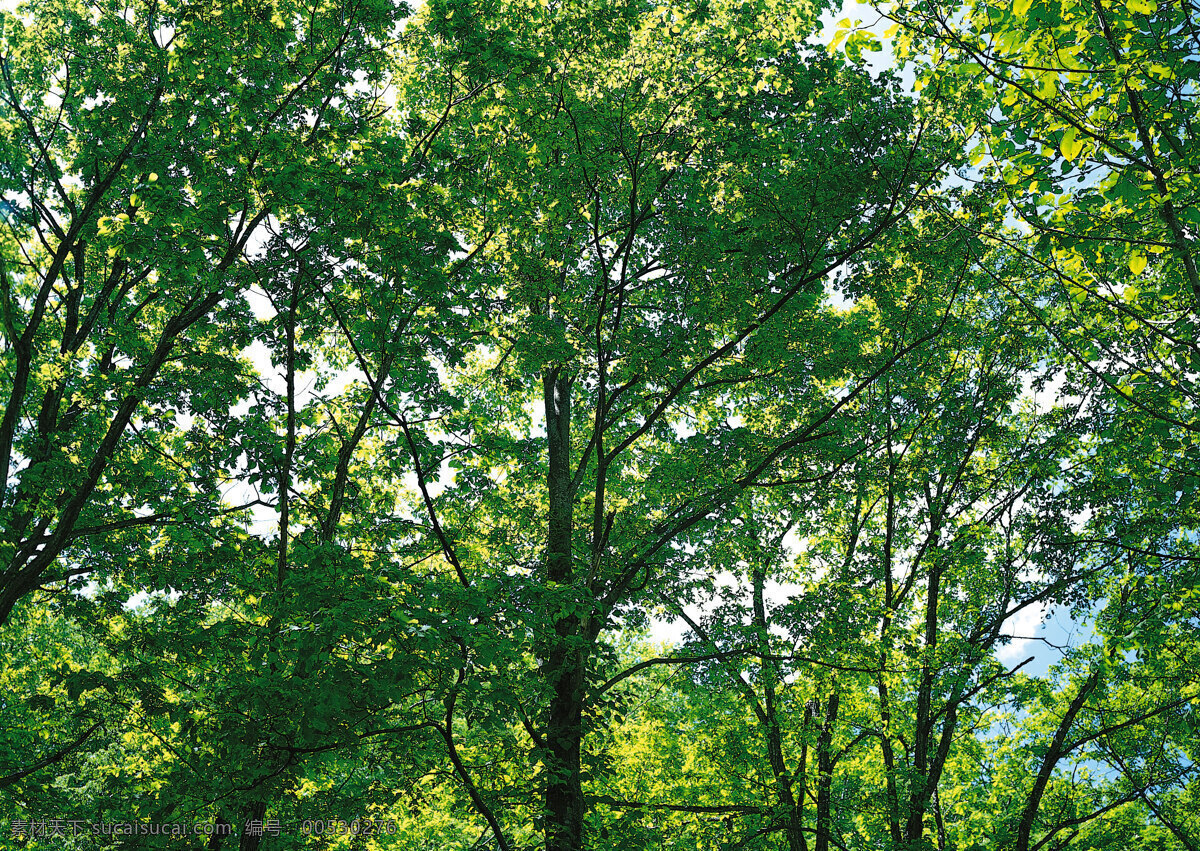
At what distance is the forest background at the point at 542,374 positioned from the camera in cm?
610

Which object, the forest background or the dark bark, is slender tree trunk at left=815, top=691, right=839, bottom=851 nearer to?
the forest background

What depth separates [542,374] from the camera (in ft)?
36.2

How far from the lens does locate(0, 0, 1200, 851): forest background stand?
6098 mm

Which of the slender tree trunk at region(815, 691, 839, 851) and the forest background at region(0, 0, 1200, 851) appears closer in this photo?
the forest background at region(0, 0, 1200, 851)

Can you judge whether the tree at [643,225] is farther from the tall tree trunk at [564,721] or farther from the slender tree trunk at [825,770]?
the slender tree trunk at [825,770]

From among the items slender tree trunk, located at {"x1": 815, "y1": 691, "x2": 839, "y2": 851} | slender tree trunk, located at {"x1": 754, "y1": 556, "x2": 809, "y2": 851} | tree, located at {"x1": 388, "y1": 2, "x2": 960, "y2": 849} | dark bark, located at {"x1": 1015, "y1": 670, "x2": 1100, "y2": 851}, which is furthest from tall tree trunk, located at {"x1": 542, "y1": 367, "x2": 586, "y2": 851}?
dark bark, located at {"x1": 1015, "y1": 670, "x2": 1100, "y2": 851}

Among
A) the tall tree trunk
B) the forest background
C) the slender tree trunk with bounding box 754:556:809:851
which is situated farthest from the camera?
the slender tree trunk with bounding box 754:556:809:851

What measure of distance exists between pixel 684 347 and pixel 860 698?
28.6ft

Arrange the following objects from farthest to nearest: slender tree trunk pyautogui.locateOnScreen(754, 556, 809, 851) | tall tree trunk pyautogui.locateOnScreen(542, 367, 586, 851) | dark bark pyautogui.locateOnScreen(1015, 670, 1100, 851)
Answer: dark bark pyautogui.locateOnScreen(1015, 670, 1100, 851) < slender tree trunk pyautogui.locateOnScreen(754, 556, 809, 851) < tall tree trunk pyautogui.locateOnScreen(542, 367, 586, 851)

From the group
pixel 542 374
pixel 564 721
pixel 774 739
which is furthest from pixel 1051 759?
pixel 542 374

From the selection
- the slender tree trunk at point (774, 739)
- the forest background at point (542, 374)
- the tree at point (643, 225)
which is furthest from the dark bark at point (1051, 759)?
the tree at point (643, 225)

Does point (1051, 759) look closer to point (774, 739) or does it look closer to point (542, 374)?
point (774, 739)

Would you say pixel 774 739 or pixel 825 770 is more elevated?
pixel 774 739

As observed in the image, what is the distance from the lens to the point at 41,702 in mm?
7871
